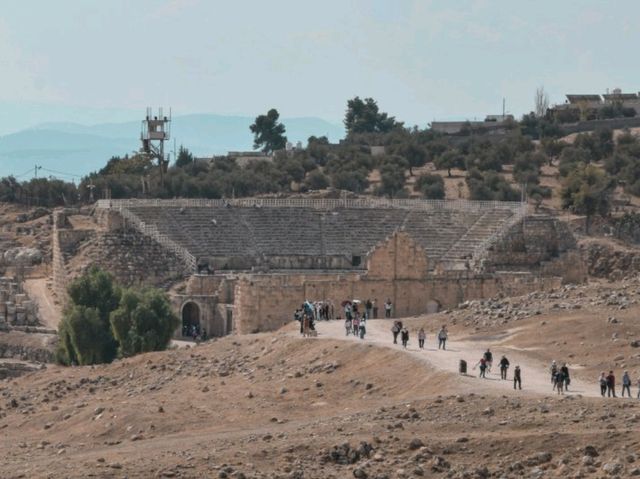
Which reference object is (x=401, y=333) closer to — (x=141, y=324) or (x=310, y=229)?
(x=141, y=324)

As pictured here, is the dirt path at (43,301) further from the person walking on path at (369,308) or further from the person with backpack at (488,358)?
the person with backpack at (488,358)

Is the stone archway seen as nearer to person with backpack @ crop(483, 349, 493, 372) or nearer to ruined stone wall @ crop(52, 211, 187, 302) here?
ruined stone wall @ crop(52, 211, 187, 302)

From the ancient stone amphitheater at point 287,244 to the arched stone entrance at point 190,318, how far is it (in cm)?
4

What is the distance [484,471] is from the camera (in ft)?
113

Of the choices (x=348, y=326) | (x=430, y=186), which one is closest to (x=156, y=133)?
(x=430, y=186)

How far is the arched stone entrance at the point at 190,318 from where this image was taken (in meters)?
67.6

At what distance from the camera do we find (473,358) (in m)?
45.6

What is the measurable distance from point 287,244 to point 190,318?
9007 mm

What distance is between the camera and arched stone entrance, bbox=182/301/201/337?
2662 inches

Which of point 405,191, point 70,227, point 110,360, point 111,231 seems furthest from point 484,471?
point 405,191

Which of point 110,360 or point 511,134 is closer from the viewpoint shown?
point 110,360

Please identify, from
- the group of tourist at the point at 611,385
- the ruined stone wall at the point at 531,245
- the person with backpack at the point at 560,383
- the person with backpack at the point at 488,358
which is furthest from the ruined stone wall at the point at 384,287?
the group of tourist at the point at 611,385

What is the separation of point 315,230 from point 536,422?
41.6 m

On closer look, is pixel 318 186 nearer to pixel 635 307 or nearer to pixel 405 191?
pixel 405 191
